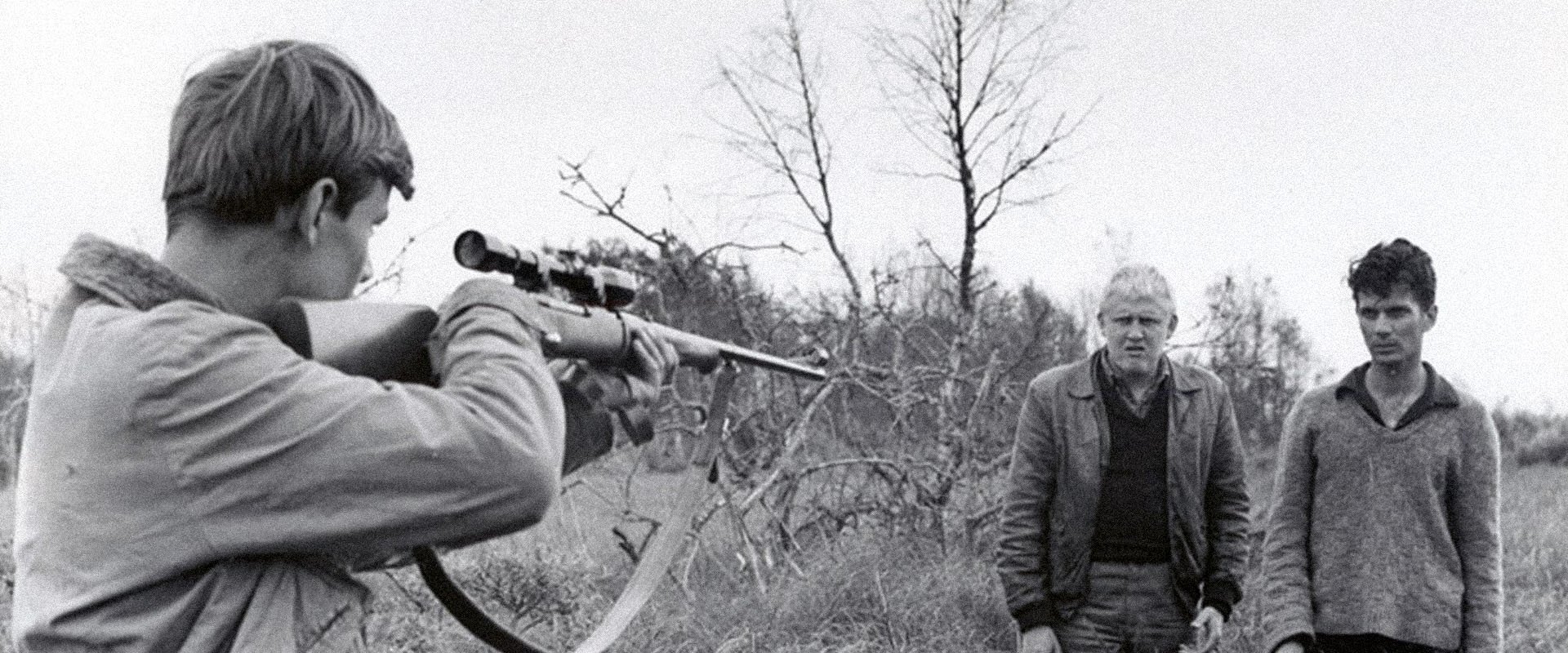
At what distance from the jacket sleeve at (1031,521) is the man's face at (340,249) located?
3.40 meters

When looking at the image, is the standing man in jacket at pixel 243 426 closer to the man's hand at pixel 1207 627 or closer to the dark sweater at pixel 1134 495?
the dark sweater at pixel 1134 495

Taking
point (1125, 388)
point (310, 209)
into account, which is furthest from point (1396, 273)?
point (310, 209)

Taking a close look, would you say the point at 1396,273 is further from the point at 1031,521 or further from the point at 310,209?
the point at 310,209

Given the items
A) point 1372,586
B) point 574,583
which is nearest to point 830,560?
point 574,583

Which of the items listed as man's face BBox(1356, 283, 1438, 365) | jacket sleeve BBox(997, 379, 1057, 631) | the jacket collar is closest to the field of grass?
jacket sleeve BBox(997, 379, 1057, 631)

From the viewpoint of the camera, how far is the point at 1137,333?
5004 mm

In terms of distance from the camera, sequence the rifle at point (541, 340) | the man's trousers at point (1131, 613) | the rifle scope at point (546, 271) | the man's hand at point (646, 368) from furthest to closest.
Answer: the man's trousers at point (1131, 613) → the man's hand at point (646, 368) → the rifle scope at point (546, 271) → the rifle at point (541, 340)

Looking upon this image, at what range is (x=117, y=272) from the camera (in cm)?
182

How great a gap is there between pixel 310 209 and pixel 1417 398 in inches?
148

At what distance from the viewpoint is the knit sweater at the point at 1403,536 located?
14.8ft

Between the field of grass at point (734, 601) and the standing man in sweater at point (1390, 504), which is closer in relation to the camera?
the standing man in sweater at point (1390, 504)

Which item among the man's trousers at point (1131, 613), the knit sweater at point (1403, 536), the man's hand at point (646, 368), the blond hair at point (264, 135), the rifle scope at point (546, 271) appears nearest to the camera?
the blond hair at point (264, 135)

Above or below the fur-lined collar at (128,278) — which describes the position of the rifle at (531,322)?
below

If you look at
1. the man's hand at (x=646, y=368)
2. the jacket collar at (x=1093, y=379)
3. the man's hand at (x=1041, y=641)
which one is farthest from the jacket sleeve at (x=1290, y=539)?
the man's hand at (x=646, y=368)
